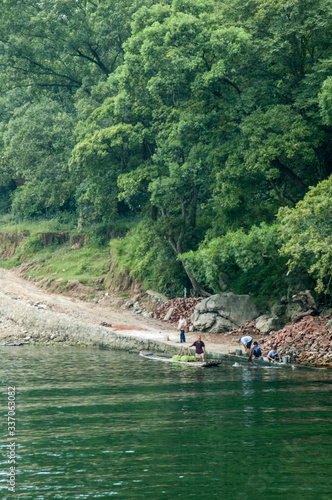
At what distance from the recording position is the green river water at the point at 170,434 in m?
10.6

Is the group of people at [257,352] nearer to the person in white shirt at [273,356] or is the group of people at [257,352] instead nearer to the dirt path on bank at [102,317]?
the person in white shirt at [273,356]

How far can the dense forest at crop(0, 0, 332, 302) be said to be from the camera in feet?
87.7

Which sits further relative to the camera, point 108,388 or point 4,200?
point 4,200

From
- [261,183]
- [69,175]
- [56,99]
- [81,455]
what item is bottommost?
[81,455]

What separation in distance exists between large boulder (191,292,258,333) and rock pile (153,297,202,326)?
→ 6.57 feet

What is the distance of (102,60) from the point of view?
4747 cm

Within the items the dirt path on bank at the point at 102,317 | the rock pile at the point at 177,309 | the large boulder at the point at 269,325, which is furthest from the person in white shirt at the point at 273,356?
the rock pile at the point at 177,309

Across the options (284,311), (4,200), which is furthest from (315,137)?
(4,200)

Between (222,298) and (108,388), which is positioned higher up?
(222,298)

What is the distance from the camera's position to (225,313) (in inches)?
1222

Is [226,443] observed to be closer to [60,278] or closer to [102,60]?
[60,278]

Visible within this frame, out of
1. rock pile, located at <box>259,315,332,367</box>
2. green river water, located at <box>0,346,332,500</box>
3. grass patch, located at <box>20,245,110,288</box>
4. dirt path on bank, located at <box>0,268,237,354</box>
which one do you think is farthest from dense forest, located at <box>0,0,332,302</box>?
green river water, located at <box>0,346,332,500</box>

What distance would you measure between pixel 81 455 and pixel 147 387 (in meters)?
7.38

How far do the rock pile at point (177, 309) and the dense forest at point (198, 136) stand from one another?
3.36 feet
